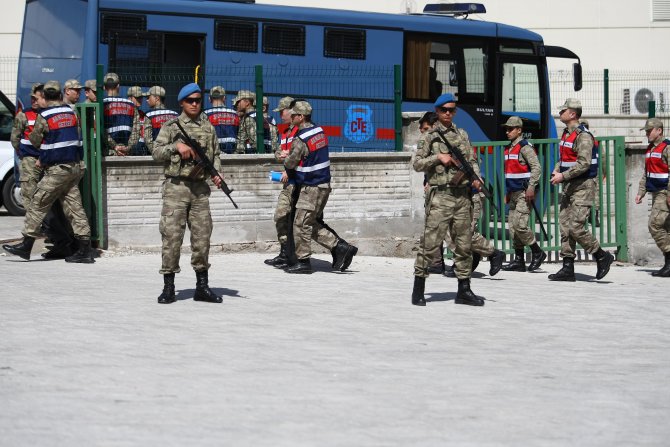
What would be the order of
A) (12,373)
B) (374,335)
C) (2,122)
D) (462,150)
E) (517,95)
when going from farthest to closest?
(517,95) → (2,122) → (462,150) → (374,335) → (12,373)

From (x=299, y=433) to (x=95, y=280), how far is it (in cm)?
625

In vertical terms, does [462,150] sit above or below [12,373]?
above

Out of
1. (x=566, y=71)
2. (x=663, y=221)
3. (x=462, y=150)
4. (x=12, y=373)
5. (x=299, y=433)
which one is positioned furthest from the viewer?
(x=566, y=71)

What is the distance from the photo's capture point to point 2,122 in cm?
1986

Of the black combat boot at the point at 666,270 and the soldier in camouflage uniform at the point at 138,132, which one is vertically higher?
the soldier in camouflage uniform at the point at 138,132

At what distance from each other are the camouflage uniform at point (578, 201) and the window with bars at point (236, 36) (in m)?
7.45

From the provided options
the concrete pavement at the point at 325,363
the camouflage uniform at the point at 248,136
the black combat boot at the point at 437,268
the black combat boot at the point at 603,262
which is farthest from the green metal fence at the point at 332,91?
the concrete pavement at the point at 325,363

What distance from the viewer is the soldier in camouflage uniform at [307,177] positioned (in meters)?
13.1

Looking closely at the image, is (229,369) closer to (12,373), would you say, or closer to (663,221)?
(12,373)

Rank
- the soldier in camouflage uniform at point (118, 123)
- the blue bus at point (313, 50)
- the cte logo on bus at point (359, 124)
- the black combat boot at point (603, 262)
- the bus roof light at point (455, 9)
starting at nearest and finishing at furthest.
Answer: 1. the black combat boot at point (603, 262)
2. the soldier in camouflage uniform at point (118, 123)
3. the cte logo on bus at point (359, 124)
4. the blue bus at point (313, 50)
5. the bus roof light at point (455, 9)

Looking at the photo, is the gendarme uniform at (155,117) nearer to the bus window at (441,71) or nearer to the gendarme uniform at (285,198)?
the gendarme uniform at (285,198)

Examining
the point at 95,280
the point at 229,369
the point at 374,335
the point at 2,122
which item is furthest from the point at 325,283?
the point at 2,122

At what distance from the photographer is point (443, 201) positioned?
36.6 feet

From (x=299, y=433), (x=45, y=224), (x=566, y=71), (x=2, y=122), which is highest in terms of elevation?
(x=566, y=71)
